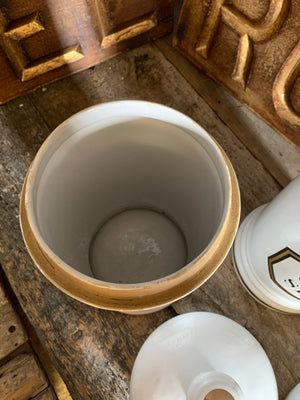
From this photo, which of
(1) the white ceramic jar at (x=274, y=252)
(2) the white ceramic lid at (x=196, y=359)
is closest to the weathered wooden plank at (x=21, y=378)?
(2) the white ceramic lid at (x=196, y=359)

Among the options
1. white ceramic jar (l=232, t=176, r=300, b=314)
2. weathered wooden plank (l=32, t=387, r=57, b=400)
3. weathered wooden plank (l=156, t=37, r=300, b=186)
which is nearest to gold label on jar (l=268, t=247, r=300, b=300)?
white ceramic jar (l=232, t=176, r=300, b=314)

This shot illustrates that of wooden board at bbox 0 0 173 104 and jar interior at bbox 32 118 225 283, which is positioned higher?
wooden board at bbox 0 0 173 104

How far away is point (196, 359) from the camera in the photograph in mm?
438

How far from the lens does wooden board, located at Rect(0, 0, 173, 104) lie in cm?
55

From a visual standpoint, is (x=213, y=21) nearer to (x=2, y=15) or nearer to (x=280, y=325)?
(x=2, y=15)

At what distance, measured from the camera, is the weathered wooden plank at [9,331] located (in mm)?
529

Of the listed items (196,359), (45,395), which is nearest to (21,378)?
(45,395)

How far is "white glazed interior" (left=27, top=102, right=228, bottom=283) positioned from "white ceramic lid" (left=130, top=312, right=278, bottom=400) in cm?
9

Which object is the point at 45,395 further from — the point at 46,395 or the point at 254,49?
the point at 254,49

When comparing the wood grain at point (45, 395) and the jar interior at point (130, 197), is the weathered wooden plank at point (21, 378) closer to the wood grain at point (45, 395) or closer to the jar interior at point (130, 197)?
the wood grain at point (45, 395)

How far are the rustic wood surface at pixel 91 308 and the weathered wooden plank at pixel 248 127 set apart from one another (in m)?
0.01

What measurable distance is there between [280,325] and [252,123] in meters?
0.31

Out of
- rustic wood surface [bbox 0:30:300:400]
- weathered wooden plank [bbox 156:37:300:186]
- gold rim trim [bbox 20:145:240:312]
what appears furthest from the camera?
weathered wooden plank [bbox 156:37:300:186]

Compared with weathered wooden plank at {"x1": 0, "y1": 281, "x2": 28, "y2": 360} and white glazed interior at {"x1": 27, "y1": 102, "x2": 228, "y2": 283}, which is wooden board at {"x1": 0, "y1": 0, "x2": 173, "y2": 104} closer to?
white glazed interior at {"x1": 27, "y1": 102, "x2": 228, "y2": 283}
